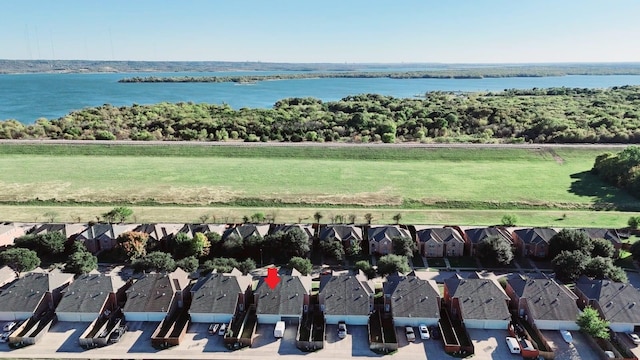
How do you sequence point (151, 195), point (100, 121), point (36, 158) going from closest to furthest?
point (151, 195)
point (36, 158)
point (100, 121)

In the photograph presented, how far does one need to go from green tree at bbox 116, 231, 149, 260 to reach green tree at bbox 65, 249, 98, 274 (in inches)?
120

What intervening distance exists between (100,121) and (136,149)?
4134 cm

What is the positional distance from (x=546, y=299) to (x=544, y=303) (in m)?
0.53

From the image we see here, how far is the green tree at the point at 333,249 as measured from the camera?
148 feet

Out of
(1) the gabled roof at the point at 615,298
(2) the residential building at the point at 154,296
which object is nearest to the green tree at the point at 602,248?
(1) the gabled roof at the point at 615,298

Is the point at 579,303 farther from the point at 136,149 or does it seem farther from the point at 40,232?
the point at 136,149

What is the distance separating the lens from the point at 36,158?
280ft

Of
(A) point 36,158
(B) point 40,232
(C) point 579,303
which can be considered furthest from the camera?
(A) point 36,158

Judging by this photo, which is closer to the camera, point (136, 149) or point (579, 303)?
point (579, 303)

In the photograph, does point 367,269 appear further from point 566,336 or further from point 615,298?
point 615,298

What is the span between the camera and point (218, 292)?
121ft

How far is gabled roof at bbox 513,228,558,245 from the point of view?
4697 centimetres

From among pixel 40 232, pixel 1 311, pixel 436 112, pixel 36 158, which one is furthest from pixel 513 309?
pixel 436 112

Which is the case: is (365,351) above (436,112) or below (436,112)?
below
